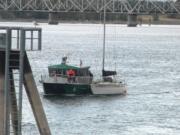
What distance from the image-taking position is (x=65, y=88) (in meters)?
78.4

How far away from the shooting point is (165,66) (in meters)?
130

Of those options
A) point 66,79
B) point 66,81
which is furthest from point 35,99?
point 66,79

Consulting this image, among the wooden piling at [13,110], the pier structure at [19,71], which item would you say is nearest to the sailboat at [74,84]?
the wooden piling at [13,110]

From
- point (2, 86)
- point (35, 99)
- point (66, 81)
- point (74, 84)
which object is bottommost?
point (74, 84)

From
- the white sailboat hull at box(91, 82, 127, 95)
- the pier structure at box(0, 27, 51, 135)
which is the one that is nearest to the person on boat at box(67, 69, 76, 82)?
the white sailboat hull at box(91, 82, 127, 95)

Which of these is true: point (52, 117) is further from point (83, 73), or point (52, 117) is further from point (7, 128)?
point (7, 128)

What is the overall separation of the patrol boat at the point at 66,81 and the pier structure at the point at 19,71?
153 ft

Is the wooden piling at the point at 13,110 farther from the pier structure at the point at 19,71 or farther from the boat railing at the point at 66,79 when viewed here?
the boat railing at the point at 66,79

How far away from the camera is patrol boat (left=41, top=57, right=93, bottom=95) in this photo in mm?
77438

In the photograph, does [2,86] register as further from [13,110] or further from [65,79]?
[65,79]

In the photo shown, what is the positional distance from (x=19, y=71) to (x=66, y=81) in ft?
162

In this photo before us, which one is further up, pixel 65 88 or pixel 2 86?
pixel 2 86

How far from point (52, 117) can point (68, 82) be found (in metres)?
17.6

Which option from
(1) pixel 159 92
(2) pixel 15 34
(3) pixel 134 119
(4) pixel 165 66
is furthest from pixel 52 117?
(4) pixel 165 66
